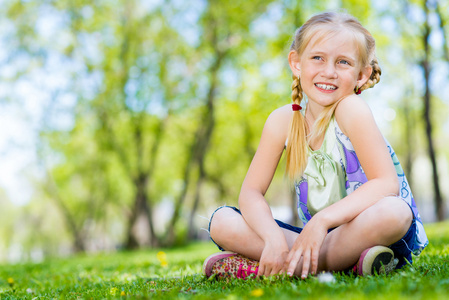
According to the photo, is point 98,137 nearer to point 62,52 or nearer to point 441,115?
point 62,52

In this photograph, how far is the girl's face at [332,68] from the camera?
316cm

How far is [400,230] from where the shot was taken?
2754 millimetres

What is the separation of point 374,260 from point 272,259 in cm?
61

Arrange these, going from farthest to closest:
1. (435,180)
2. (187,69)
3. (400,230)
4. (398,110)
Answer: (398,110)
(187,69)
(435,180)
(400,230)

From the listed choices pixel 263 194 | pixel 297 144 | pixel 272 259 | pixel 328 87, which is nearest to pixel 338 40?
pixel 328 87

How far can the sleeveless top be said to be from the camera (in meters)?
3.19

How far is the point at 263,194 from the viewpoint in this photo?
11.1ft

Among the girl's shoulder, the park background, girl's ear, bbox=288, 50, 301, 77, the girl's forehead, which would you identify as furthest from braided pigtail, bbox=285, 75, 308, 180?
the park background

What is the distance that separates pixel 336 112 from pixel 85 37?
58.4 ft

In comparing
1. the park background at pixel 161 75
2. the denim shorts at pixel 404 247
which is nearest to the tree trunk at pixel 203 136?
the park background at pixel 161 75

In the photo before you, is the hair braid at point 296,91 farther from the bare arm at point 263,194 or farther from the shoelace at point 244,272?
the shoelace at point 244,272

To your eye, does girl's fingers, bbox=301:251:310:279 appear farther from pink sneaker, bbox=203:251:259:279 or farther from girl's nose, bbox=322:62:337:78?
girl's nose, bbox=322:62:337:78

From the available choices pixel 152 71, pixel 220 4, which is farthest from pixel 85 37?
pixel 220 4

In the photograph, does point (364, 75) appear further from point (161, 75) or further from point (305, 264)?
point (161, 75)
